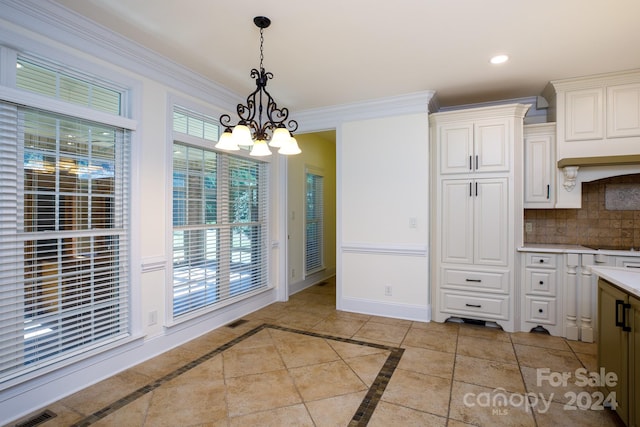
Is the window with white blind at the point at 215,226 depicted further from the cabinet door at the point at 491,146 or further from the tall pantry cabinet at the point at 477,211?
the cabinet door at the point at 491,146

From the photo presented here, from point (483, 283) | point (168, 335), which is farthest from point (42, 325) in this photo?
point (483, 283)

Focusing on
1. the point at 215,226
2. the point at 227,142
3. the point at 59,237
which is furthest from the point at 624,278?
the point at 59,237

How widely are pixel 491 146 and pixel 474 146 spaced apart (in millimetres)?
167

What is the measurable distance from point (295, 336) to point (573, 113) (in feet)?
12.0

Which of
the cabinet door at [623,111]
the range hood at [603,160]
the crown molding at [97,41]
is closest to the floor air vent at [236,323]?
the crown molding at [97,41]

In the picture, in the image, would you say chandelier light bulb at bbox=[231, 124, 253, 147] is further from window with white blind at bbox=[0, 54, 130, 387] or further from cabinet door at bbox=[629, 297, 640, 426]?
cabinet door at bbox=[629, 297, 640, 426]

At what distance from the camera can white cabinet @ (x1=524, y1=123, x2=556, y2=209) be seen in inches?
141

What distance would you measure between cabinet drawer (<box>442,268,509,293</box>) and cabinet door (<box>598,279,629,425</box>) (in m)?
1.35

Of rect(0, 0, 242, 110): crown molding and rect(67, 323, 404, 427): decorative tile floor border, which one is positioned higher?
rect(0, 0, 242, 110): crown molding

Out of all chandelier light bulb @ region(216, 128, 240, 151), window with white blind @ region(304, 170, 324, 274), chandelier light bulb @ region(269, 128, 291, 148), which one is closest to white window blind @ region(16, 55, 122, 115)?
chandelier light bulb @ region(216, 128, 240, 151)

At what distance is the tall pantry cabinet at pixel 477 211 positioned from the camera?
3539 mm

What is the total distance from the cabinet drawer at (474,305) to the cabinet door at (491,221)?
1.27 feet

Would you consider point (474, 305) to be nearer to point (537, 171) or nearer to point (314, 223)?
point (537, 171)

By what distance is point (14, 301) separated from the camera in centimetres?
208
